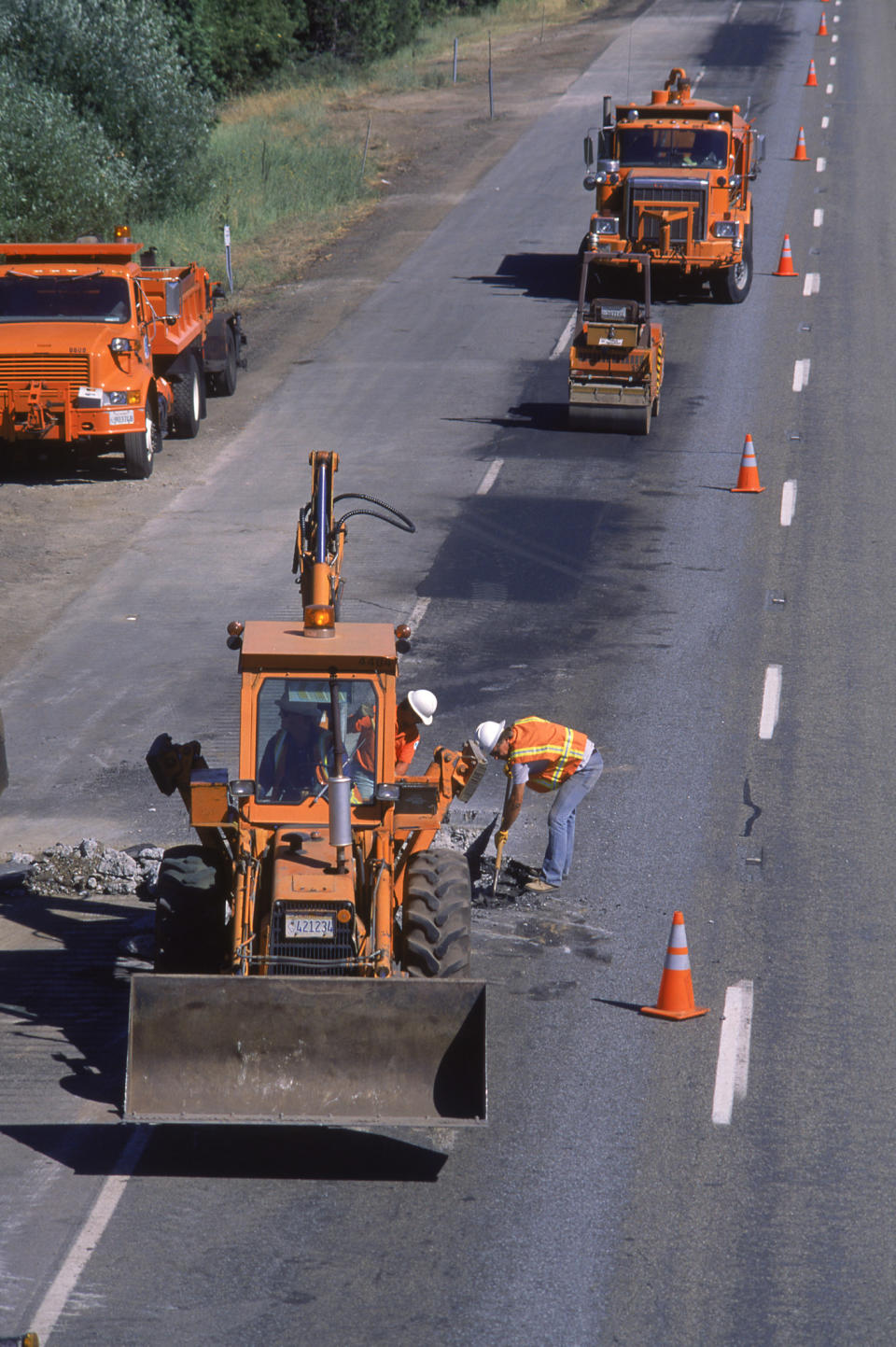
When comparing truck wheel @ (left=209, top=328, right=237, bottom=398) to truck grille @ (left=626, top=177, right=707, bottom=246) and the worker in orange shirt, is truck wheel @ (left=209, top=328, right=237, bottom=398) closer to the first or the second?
truck grille @ (left=626, top=177, right=707, bottom=246)

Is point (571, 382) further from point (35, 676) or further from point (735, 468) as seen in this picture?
point (35, 676)

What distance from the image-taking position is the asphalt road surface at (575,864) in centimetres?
794

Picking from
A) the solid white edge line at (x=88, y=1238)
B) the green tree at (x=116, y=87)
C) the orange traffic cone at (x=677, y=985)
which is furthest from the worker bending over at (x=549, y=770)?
the green tree at (x=116, y=87)

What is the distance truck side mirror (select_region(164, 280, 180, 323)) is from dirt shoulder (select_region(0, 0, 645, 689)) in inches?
76.6

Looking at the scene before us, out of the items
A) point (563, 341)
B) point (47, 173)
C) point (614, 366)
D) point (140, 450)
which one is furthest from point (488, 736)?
point (47, 173)

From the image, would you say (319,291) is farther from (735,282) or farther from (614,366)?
(614,366)

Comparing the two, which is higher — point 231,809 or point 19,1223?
point 231,809

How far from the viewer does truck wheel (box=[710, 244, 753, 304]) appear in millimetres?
31547

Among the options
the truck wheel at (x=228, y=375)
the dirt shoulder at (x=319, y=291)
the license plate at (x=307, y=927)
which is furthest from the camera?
the truck wheel at (x=228, y=375)

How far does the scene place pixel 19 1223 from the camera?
828 cm

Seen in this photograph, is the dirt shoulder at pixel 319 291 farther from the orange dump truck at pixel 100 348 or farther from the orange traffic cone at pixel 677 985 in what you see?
the orange traffic cone at pixel 677 985

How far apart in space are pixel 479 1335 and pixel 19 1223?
233cm

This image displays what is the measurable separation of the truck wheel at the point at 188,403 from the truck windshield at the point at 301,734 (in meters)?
15.6

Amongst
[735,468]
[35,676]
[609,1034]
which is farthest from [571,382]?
[609,1034]
